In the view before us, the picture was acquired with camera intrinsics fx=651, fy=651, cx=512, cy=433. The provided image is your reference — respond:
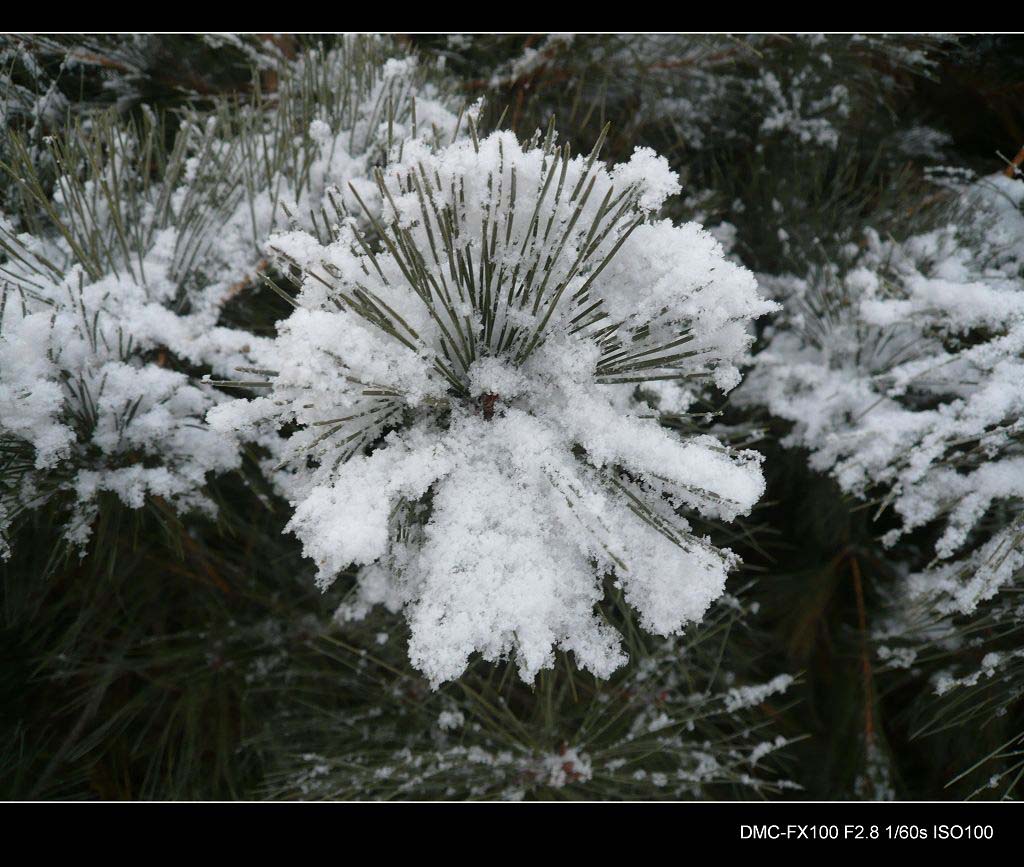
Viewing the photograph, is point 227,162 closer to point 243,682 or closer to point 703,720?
point 243,682

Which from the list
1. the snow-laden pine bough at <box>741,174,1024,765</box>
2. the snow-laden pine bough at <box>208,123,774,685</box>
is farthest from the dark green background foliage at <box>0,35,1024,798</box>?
the snow-laden pine bough at <box>208,123,774,685</box>

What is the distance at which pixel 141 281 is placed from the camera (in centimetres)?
50

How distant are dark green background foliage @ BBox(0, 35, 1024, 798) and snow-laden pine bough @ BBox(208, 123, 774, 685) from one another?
1.02ft

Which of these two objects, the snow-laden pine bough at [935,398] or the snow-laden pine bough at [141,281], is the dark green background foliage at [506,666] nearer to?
the snow-laden pine bough at [935,398]

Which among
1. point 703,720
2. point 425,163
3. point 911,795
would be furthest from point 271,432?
point 911,795

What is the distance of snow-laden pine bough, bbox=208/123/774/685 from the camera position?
12.7 inches

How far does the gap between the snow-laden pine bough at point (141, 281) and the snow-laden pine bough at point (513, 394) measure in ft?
0.42

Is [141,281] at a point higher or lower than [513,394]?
higher

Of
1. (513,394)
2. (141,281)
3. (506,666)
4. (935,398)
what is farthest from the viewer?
(506,666)

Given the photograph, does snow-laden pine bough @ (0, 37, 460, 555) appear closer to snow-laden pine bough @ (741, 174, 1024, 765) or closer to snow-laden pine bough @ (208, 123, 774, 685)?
snow-laden pine bough @ (208, 123, 774, 685)

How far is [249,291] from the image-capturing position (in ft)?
1.87

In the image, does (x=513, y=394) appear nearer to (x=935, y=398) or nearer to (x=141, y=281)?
(x=141, y=281)

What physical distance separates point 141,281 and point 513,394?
330 mm

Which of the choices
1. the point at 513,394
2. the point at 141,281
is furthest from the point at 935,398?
the point at 141,281
